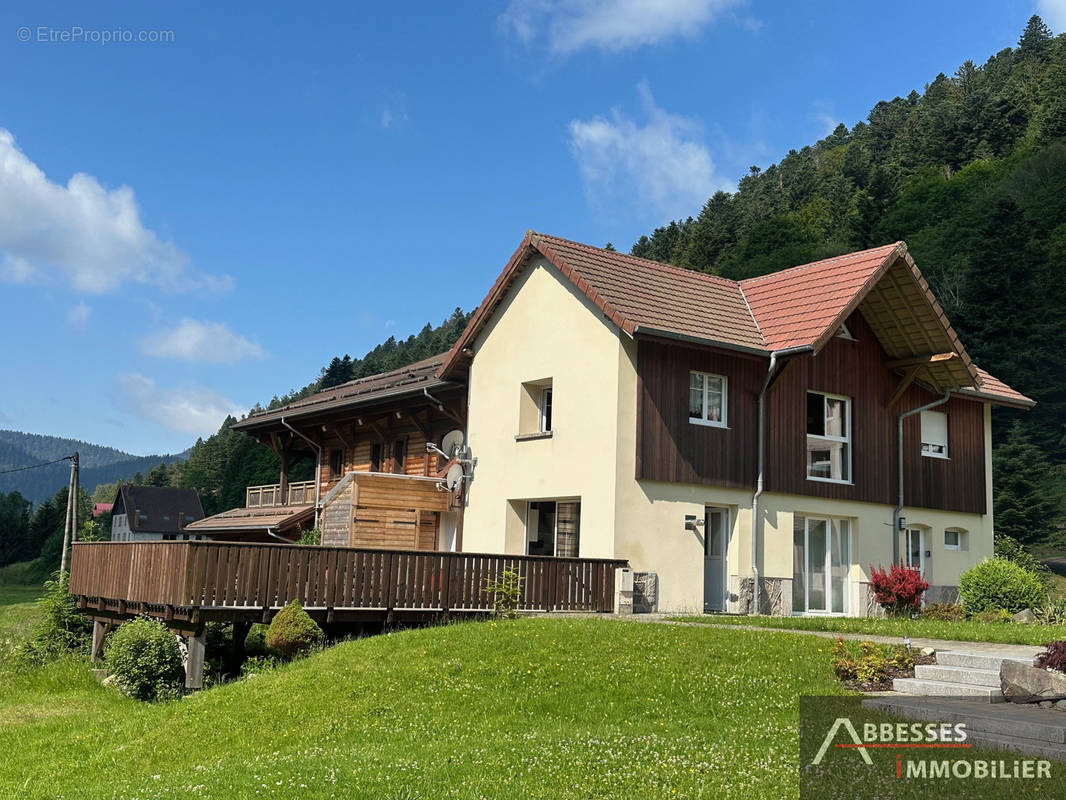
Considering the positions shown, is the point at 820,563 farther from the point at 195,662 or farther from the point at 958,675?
the point at 195,662

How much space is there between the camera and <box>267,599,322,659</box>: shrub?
17.0m

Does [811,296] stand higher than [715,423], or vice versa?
[811,296]

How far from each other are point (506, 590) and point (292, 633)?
402cm

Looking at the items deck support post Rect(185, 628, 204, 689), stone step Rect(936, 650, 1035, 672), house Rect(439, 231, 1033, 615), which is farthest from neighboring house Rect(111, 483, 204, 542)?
stone step Rect(936, 650, 1035, 672)

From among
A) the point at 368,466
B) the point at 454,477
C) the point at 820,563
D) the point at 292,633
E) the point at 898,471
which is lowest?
the point at 292,633

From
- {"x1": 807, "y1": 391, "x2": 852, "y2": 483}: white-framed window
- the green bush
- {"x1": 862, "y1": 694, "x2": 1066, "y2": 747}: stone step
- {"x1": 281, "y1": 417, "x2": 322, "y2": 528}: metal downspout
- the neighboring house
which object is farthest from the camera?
the neighboring house

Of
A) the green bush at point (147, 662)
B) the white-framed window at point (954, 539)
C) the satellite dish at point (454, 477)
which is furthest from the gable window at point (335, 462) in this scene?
the white-framed window at point (954, 539)

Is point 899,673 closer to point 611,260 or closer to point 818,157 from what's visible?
point 611,260

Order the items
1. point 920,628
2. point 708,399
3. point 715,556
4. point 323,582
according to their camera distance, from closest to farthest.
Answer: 1. point 920,628
2. point 323,582
3. point 708,399
4. point 715,556

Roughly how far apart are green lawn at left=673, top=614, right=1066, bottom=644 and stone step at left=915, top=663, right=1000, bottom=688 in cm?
363

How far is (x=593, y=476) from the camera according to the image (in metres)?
21.5

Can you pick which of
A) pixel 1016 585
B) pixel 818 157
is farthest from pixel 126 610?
pixel 818 157

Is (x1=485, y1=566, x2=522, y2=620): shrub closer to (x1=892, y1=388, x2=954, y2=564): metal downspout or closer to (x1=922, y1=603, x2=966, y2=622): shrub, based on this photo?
(x1=922, y1=603, x2=966, y2=622): shrub

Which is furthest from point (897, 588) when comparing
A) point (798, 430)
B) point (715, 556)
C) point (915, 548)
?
point (915, 548)
